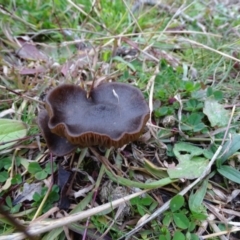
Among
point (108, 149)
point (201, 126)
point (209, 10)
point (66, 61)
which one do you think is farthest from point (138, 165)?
point (209, 10)

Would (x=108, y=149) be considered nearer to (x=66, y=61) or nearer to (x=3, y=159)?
(x=3, y=159)

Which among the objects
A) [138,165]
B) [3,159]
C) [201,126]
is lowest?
[3,159]

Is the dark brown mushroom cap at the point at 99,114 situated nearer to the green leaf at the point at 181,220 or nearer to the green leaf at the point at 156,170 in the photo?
the green leaf at the point at 156,170

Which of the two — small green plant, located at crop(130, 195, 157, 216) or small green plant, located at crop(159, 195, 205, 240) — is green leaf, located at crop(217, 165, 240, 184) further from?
small green plant, located at crop(130, 195, 157, 216)

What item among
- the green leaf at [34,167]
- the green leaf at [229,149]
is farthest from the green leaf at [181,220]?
the green leaf at [34,167]

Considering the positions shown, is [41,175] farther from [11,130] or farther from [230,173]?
[230,173]

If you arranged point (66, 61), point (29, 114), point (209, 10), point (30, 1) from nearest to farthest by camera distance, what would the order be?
point (29, 114) < point (66, 61) < point (30, 1) < point (209, 10)

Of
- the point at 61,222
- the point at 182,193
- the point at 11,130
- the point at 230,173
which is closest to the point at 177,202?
the point at 182,193
